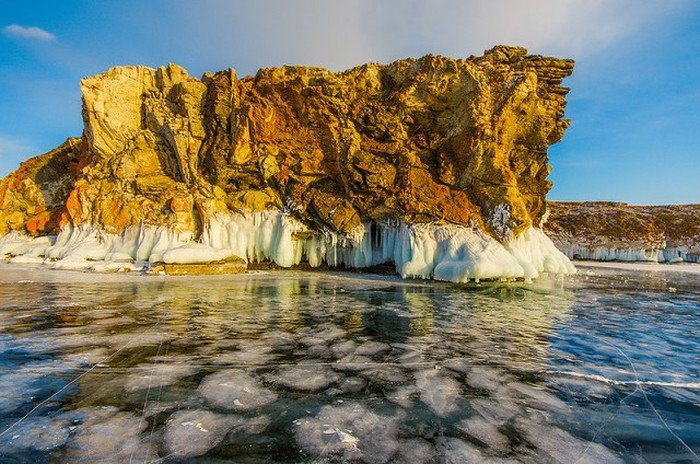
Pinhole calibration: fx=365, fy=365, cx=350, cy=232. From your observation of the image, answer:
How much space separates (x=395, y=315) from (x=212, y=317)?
4865 millimetres

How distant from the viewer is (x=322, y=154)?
2611cm

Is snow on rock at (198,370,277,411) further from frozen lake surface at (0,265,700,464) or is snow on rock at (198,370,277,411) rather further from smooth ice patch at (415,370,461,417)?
smooth ice patch at (415,370,461,417)

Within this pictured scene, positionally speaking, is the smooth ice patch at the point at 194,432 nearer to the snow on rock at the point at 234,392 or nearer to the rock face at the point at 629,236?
the snow on rock at the point at 234,392

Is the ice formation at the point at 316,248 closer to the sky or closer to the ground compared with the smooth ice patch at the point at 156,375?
closer to the sky

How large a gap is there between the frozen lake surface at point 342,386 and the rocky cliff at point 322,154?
13901mm

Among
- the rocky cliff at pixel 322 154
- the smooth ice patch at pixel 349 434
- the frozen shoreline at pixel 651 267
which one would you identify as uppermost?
the rocky cliff at pixel 322 154

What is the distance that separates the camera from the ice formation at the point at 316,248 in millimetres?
20219

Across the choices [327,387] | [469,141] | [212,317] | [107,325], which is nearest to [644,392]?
[327,387]

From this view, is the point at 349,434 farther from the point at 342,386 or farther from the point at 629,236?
the point at 629,236

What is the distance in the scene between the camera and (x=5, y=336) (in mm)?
7086

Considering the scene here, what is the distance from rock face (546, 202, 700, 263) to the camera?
163ft

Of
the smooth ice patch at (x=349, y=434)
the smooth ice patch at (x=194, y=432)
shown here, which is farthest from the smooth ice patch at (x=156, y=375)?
the smooth ice patch at (x=349, y=434)

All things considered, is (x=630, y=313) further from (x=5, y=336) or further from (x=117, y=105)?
(x=117, y=105)

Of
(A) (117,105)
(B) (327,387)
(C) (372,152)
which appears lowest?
(B) (327,387)
